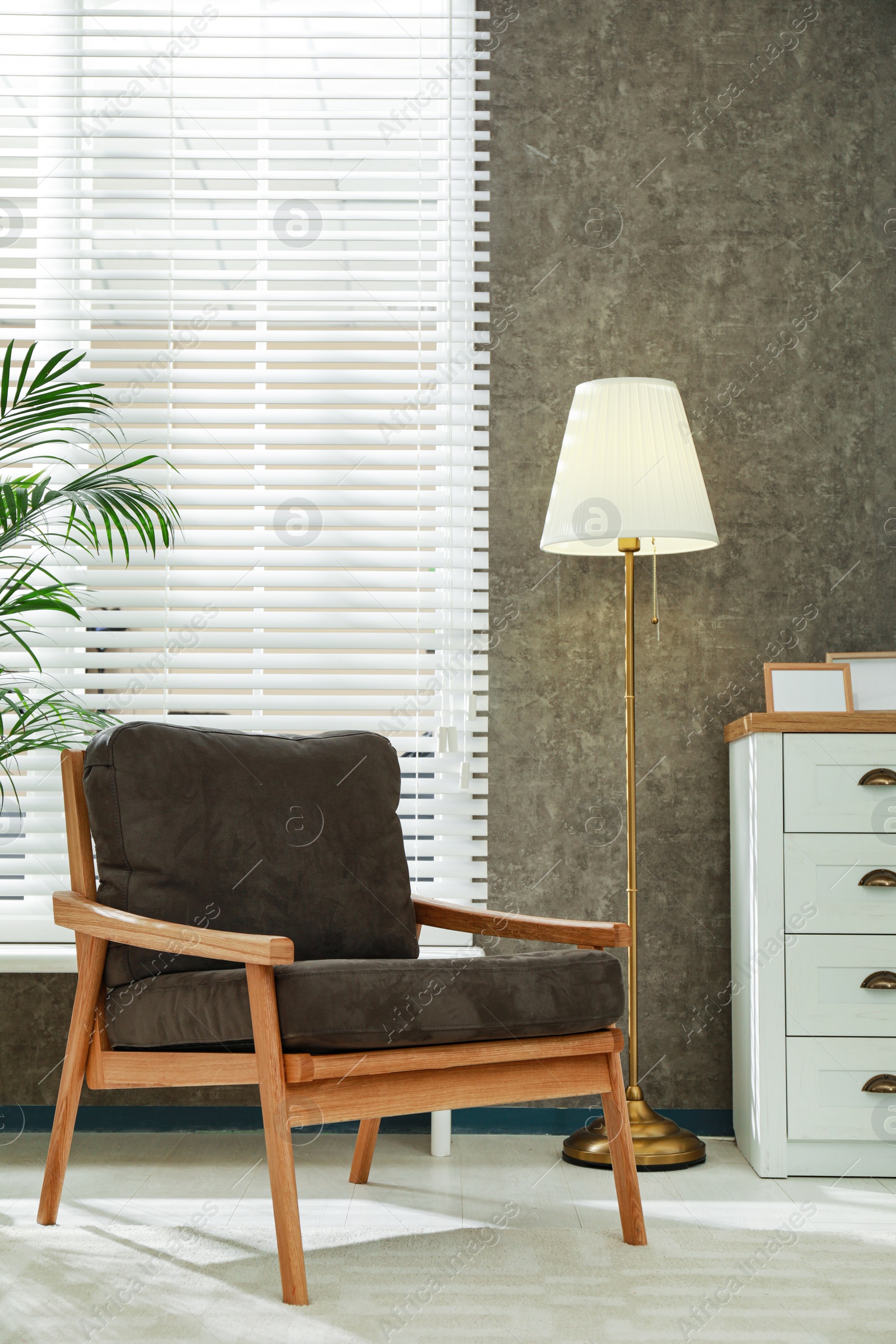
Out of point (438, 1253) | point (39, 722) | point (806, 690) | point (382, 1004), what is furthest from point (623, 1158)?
point (39, 722)

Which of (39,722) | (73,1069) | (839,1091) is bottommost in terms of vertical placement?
(839,1091)

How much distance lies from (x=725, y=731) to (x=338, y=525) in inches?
43.3

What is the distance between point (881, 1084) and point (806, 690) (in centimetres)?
87

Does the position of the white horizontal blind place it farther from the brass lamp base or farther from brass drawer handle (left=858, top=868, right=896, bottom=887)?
brass drawer handle (left=858, top=868, right=896, bottom=887)

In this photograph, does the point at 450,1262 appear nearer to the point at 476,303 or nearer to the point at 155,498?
the point at 155,498

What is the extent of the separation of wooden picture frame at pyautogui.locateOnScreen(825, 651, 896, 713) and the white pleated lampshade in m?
0.47

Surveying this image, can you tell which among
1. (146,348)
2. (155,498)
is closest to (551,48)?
(146,348)

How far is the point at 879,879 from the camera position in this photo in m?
2.51

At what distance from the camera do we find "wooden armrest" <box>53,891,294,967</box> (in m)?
1.74

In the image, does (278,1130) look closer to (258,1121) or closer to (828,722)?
(258,1121)

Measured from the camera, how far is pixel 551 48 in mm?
3074

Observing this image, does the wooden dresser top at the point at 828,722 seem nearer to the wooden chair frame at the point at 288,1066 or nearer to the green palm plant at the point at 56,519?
the wooden chair frame at the point at 288,1066

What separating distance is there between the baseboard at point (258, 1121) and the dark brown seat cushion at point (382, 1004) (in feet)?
2.92

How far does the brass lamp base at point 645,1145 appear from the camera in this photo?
101 inches
